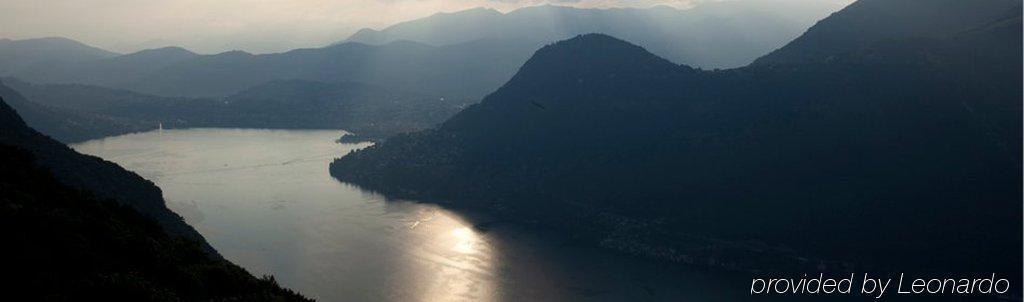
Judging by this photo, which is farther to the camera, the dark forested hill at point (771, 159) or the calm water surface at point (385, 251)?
the dark forested hill at point (771, 159)

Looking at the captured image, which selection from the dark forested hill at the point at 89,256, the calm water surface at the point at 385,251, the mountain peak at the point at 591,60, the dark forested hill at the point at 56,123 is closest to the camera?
the dark forested hill at the point at 89,256

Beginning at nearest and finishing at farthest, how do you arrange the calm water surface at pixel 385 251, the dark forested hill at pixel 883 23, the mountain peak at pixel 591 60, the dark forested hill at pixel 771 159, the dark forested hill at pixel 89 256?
1. the dark forested hill at pixel 89 256
2. the calm water surface at pixel 385 251
3. the dark forested hill at pixel 771 159
4. the dark forested hill at pixel 883 23
5. the mountain peak at pixel 591 60

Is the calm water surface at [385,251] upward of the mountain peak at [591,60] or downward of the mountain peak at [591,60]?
downward

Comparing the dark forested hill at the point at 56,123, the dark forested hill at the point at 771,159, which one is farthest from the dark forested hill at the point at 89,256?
the dark forested hill at the point at 56,123

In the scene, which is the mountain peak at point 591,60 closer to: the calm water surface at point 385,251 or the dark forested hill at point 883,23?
the dark forested hill at point 883,23

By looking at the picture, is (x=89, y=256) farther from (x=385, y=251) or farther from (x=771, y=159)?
(x=771, y=159)

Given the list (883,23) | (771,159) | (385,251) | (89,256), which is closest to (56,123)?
(385,251)
